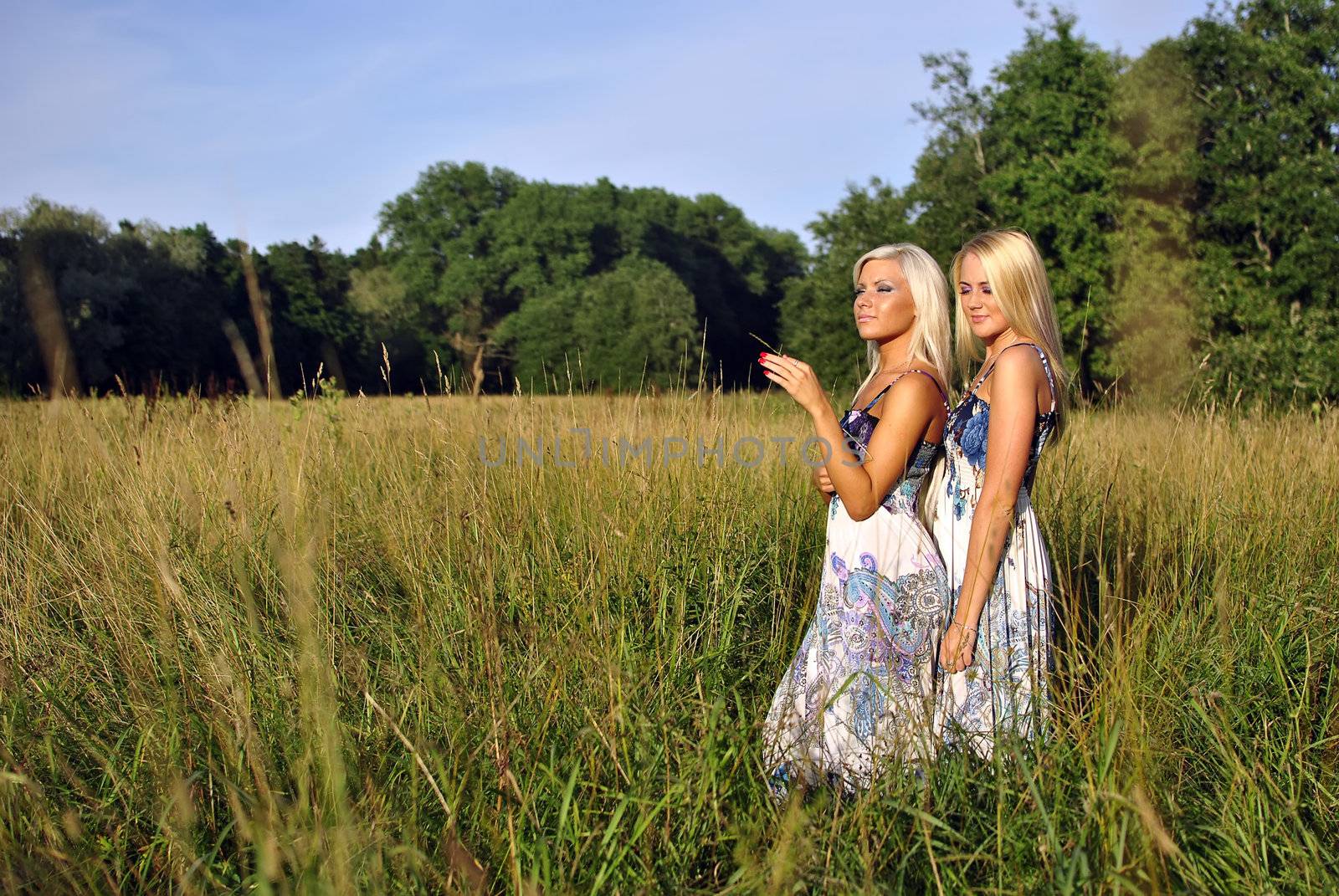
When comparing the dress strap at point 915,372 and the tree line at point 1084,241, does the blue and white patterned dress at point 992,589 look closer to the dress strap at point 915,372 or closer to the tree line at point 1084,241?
the dress strap at point 915,372

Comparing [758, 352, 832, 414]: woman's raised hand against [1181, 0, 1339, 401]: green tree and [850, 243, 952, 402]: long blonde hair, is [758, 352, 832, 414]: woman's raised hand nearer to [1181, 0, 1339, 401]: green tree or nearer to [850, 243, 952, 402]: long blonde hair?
[850, 243, 952, 402]: long blonde hair

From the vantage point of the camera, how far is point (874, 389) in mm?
2303

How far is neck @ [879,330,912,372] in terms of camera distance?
2.28 m

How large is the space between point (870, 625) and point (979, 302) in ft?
2.86

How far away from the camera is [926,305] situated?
7.45ft

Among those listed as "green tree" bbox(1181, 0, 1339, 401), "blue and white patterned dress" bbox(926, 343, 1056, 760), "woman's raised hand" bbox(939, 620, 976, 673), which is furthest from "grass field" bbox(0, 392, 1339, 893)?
"green tree" bbox(1181, 0, 1339, 401)

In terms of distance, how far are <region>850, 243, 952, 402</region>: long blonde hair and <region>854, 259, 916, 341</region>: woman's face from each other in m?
0.01

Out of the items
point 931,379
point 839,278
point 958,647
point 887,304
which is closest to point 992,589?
point 958,647

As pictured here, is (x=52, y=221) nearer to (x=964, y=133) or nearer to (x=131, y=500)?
(x=131, y=500)

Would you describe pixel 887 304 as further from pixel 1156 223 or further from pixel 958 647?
pixel 1156 223

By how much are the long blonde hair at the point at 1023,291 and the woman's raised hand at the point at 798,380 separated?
494mm

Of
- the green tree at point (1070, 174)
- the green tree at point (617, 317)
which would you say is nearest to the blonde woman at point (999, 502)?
the green tree at point (1070, 174)

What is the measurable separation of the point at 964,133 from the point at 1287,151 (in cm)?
1228

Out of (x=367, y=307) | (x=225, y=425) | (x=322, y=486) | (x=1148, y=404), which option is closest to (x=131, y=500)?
(x=322, y=486)
